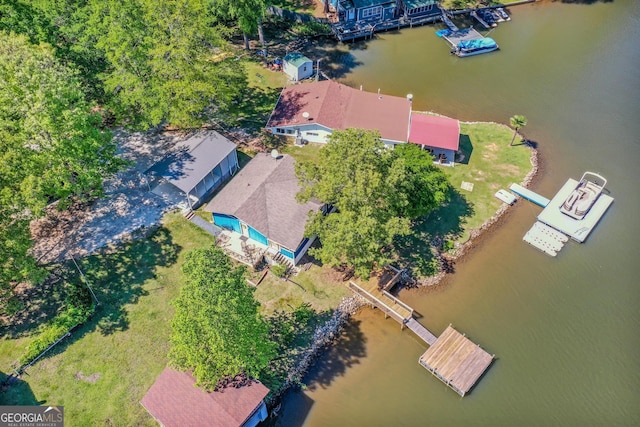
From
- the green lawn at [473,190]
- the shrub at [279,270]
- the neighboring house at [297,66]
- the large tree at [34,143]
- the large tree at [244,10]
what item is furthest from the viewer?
the neighboring house at [297,66]

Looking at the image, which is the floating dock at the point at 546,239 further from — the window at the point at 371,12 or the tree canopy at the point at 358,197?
the window at the point at 371,12

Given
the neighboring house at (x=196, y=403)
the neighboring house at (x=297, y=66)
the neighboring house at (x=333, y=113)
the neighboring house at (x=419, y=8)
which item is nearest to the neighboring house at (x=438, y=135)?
the neighboring house at (x=333, y=113)

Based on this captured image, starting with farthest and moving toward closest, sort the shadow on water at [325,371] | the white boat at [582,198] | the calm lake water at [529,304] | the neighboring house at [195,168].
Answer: the white boat at [582,198] → the neighboring house at [195,168] → the calm lake water at [529,304] → the shadow on water at [325,371]

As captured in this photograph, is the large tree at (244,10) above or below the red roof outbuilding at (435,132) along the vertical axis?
above

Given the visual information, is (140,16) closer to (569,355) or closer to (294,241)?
(294,241)

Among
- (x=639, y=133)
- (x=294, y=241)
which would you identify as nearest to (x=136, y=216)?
(x=294, y=241)

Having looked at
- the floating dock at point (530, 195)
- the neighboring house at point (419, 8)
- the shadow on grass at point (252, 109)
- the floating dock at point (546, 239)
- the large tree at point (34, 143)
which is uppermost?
the large tree at point (34, 143)
